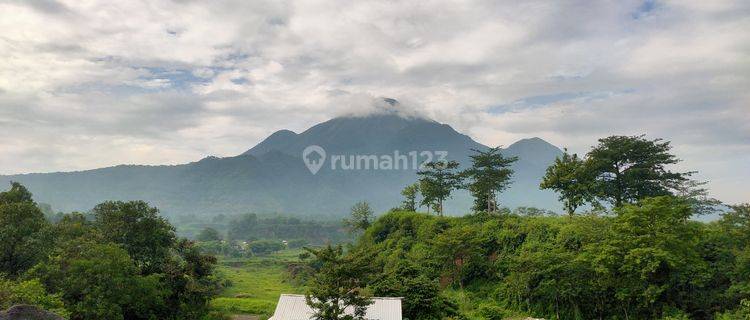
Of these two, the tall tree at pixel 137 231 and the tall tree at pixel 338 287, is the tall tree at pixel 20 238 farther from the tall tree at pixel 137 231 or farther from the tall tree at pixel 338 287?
the tall tree at pixel 338 287

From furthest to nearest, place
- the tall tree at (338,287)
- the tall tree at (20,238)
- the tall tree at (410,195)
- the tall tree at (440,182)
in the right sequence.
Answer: the tall tree at (410,195)
the tall tree at (440,182)
the tall tree at (20,238)
the tall tree at (338,287)

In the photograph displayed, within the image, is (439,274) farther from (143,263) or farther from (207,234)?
(207,234)

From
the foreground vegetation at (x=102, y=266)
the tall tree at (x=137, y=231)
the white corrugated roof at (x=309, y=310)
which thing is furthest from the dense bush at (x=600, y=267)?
the tall tree at (x=137, y=231)

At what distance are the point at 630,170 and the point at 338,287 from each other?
2441cm

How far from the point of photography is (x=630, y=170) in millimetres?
33719

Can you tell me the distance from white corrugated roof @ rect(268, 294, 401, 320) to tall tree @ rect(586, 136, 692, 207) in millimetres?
16972

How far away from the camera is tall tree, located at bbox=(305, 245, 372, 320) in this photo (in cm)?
2012

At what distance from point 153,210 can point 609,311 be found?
3125cm

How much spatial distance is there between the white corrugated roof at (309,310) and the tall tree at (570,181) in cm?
1558

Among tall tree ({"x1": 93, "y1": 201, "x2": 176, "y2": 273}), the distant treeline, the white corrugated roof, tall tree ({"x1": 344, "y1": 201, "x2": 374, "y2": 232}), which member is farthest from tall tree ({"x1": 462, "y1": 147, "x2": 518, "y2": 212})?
the distant treeline

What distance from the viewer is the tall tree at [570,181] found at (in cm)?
3322

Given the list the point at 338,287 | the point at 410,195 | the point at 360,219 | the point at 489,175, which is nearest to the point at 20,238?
the point at 338,287

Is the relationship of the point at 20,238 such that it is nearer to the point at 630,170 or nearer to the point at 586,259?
the point at 586,259

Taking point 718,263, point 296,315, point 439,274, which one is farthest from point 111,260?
point 718,263
